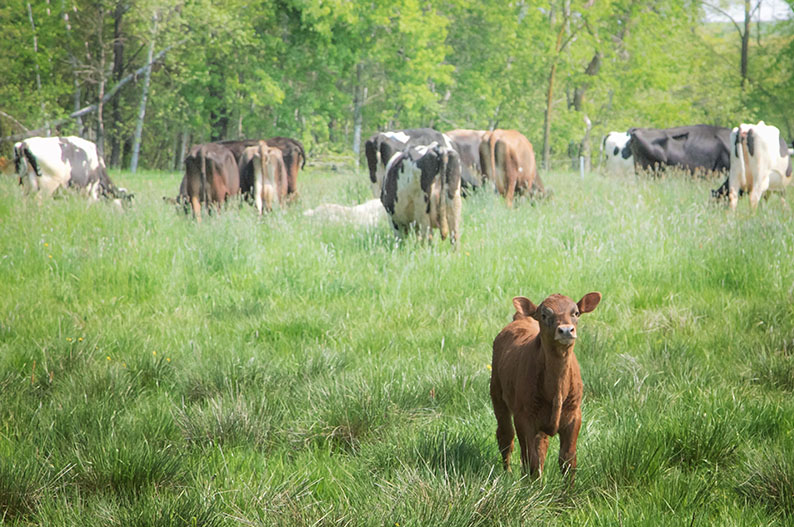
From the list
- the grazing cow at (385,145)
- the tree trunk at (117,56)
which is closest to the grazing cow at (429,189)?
the grazing cow at (385,145)

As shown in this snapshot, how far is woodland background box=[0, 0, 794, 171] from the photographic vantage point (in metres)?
24.2

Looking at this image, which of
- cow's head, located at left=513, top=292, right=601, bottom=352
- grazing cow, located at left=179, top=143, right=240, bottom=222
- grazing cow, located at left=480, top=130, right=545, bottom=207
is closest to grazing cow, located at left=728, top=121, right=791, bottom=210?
grazing cow, located at left=480, top=130, right=545, bottom=207

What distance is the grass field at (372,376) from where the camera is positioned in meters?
2.52

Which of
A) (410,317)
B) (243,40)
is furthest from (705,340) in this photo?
(243,40)

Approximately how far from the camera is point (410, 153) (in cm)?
778

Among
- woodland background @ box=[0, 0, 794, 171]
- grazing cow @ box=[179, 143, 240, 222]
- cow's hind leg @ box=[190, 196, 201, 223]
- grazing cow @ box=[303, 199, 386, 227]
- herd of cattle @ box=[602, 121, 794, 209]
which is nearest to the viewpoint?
grazing cow @ box=[303, 199, 386, 227]

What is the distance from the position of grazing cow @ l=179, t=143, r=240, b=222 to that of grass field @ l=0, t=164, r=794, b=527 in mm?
3497

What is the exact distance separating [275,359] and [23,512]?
1.90 metres

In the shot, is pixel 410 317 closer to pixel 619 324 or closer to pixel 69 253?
pixel 619 324

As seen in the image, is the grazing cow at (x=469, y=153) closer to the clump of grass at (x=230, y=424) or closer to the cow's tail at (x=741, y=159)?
the cow's tail at (x=741, y=159)

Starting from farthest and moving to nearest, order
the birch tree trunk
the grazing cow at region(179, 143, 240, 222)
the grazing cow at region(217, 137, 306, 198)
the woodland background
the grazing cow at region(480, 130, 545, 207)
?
the birch tree trunk → the woodland background → the grazing cow at region(480, 130, 545, 207) → the grazing cow at region(217, 137, 306, 198) → the grazing cow at region(179, 143, 240, 222)

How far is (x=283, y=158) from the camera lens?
1317cm

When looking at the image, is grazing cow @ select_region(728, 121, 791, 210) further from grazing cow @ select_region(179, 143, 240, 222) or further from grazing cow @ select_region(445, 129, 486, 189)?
grazing cow @ select_region(179, 143, 240, 222)

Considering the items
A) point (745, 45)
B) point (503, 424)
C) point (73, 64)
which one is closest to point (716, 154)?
point (503, 424)
